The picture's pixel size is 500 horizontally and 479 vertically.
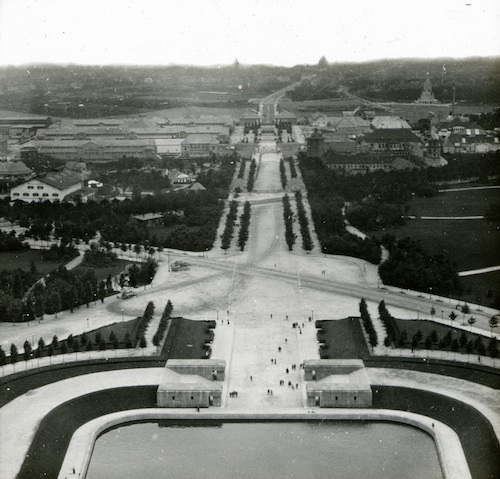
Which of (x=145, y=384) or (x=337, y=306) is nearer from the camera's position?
(x=145, y=384)

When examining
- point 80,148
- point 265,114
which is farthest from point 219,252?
point 265,114

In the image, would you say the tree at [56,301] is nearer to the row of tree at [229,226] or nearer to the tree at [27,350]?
the tree at [27,350]

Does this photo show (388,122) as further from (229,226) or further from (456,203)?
(229,226)

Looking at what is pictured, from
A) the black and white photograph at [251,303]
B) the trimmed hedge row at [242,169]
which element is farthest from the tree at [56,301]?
the trimmed hedge row at [242,169]

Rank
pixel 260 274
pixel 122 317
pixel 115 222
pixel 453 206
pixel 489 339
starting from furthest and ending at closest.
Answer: pixel 453 206, pixel 115 222, pixel 260 274, pixel 122 317, pixel 489 339

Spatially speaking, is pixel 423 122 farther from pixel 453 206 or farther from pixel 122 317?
pixel 122 317

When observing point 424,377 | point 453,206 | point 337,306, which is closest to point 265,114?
point 453,206

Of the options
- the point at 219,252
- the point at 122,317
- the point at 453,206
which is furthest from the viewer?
the point at 453,206
